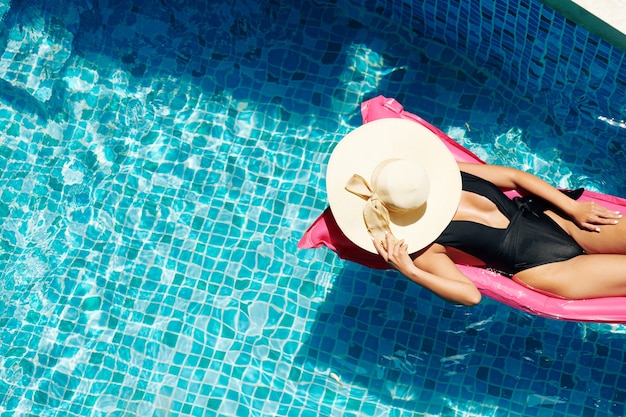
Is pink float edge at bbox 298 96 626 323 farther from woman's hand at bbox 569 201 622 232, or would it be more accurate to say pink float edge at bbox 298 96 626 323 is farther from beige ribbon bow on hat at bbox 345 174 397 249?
beige ribbon bow on hat at bbox 345 174 397 249

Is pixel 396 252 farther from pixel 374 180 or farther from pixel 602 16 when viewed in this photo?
pixel 602 16

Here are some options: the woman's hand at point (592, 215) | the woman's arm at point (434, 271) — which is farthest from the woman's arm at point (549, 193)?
the woman's arm at point (434, 271)

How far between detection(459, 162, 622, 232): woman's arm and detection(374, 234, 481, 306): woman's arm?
0.50m

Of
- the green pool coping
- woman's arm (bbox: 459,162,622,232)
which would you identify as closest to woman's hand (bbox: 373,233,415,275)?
woman's arm (bbox: 459,162,622,232)

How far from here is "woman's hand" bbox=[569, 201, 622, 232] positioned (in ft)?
11.7

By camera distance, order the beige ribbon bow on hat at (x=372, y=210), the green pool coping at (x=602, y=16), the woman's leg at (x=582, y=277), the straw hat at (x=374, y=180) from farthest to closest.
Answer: the green pool coping at (x=602, y=16)
the woman's leg at (x=582, y=277)
the straw hat at (x=374, y=180)
the beige ribbon bow on hat at (x=372, y=210)

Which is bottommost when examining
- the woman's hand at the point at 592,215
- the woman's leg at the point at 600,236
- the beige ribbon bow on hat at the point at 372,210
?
the beige ribbon bow on hat at the point at 372,210

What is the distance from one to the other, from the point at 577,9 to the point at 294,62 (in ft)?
6.27

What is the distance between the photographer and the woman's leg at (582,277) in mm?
3533

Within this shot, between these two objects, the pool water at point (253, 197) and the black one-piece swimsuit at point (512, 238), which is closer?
the black one-piece swimsuit at point (512, 238)

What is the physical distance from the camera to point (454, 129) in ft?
15.7

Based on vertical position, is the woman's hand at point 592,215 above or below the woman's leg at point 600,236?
above

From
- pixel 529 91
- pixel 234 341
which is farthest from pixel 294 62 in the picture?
pixel 234 341

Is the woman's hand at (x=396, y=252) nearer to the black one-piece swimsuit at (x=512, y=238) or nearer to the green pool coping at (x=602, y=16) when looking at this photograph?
the black one-piece swimsuit at (x=512, y=238)
